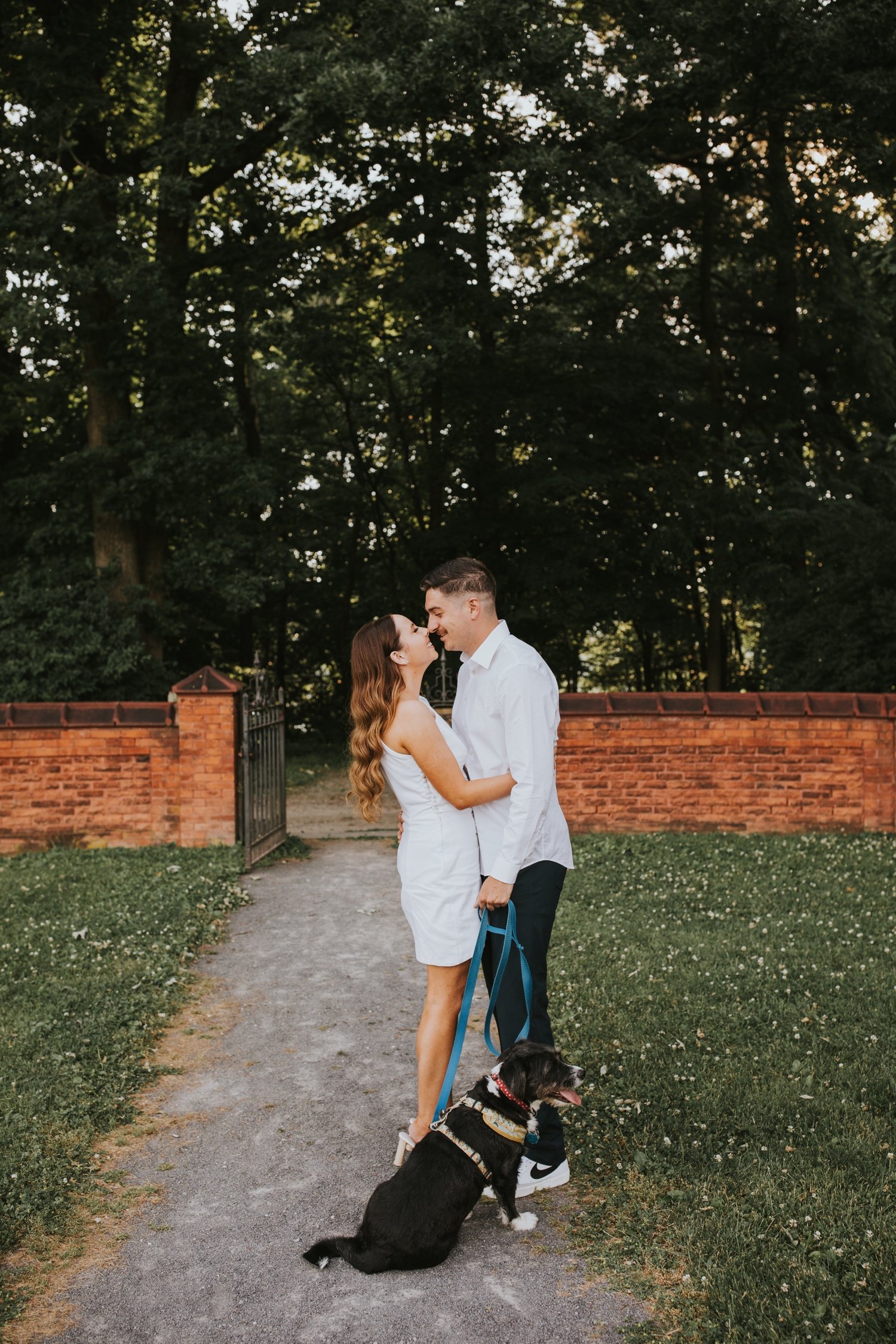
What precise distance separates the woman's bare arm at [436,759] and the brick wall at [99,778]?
6.19 meters

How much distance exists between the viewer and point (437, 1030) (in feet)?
12.1

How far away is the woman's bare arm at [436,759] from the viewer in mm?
3477

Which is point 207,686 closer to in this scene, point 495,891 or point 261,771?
point 261,771

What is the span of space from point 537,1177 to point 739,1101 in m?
1.02

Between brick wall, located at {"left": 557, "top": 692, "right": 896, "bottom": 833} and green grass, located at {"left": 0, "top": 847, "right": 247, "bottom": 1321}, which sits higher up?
brick wall, located at {"left": 557, "top": 692, "right": 896, "bottom": 833}

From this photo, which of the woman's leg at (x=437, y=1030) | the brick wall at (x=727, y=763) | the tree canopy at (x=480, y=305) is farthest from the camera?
the tree canopy at (x=480, y=305)

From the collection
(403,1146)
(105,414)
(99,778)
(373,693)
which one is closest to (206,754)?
(99,778)

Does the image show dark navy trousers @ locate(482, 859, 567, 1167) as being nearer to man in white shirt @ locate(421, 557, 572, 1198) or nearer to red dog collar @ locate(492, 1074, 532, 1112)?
man in white shirt @ locate(421, 557, 572, 1198)

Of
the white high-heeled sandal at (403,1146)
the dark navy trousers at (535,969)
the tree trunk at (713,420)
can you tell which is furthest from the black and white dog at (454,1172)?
the tree trunk at (713,420)

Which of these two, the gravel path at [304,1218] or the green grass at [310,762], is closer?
the gravel path at [304,1218]

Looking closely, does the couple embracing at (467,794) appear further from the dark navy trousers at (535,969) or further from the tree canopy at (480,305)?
the tree canopy at (480,305)

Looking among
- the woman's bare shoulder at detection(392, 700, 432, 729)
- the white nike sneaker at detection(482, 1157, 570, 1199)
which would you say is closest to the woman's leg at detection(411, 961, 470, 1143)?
the white nike sneaker at detection(482, 1157, 570, 1199)

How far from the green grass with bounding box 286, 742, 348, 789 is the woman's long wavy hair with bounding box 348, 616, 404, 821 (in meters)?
12.1

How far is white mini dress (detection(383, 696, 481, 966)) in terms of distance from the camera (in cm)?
362
